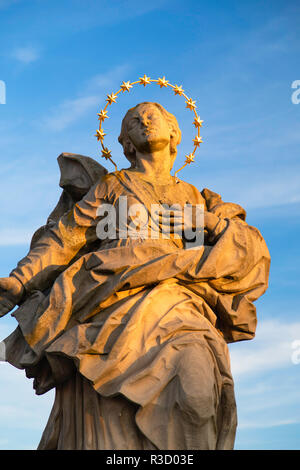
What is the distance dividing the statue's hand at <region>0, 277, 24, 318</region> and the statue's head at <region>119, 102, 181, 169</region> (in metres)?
1.99

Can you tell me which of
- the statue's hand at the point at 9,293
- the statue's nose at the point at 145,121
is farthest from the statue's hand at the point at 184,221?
the statue's hand at the point at 9,293

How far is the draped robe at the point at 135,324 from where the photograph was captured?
22.8ft

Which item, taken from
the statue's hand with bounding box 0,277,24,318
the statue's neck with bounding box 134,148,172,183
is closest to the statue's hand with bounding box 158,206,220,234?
the statue's neck with bounding box 134,148,172,183

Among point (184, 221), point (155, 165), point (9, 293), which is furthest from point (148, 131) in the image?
point (9, 293)

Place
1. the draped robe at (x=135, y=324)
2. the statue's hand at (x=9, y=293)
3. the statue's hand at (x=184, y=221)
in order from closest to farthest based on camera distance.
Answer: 1. the draped robe at (x=135, y=324)
2. the statue's hand at (x=9, y=293)
3. the statue's hand at (x=184, y=221)

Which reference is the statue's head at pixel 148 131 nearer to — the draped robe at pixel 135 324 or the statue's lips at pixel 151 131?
the statue's lips at pixel 151 131

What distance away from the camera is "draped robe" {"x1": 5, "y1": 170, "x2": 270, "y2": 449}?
22.8ft

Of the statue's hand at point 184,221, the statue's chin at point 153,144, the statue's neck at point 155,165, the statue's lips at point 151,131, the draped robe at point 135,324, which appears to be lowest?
the draped robe at point 135,324

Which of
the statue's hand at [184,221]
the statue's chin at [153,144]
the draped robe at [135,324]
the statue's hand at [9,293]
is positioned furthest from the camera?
the statue's chin at [153,144]

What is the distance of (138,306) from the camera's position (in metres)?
7.40

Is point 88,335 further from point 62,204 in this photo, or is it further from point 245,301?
point 62,204

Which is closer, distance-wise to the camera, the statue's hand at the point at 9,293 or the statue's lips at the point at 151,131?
the statue's hand at the point at 9,293

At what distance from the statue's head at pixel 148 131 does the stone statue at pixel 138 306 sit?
14mm

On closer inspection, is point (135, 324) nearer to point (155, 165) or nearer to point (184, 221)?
point (184, 221)
